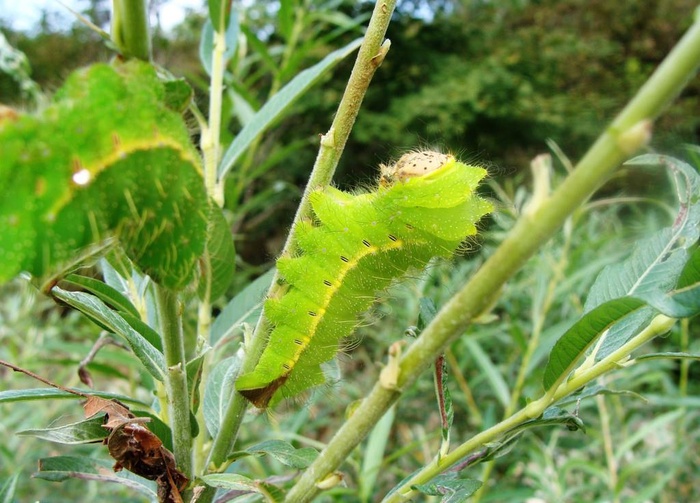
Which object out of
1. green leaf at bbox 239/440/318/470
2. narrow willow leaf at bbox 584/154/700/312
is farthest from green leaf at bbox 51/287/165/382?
narrow willow leaf at bbox 584/154/700/312

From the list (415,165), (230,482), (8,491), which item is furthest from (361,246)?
(8,491)

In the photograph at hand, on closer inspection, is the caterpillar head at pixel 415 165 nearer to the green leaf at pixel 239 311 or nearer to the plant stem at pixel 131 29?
the green leaf at pixel 239 311

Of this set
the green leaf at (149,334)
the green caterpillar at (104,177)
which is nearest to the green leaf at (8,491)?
the green leaf at (149,334)

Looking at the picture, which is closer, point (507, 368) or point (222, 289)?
point (222, 289)

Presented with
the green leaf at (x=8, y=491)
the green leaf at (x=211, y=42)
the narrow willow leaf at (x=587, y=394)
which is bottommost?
the green leaf at (x=8, y=491)

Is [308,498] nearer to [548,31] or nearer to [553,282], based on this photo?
[553,282]

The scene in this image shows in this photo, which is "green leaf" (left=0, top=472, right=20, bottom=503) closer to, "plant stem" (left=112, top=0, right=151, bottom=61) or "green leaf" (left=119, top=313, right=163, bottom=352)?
"green leaf" (left=119, top=313, right=163, bottom=352)

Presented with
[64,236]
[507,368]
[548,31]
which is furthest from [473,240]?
[548,31]
